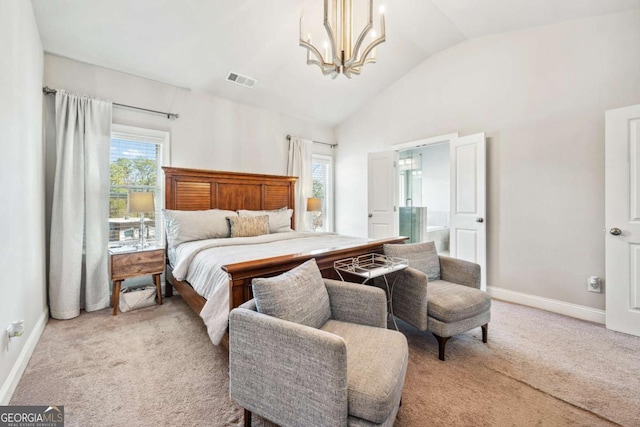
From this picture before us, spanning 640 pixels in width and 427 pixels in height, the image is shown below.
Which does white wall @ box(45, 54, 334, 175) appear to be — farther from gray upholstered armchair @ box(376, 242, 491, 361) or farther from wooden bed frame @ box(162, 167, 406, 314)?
gray upholstered armchair @ box(376, 242, 491, 361)

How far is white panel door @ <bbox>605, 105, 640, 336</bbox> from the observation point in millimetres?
2545

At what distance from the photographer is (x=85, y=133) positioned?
9.89 ft

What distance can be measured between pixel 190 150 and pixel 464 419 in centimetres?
404

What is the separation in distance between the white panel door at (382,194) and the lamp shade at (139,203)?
338 centimetres

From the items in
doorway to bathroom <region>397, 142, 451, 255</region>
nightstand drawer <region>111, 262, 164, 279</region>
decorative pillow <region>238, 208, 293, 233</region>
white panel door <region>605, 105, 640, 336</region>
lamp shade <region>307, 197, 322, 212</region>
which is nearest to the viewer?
white panel door <region>605, 105, 640, 336</region>

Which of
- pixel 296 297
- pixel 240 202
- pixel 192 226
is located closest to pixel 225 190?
pixel 240 202

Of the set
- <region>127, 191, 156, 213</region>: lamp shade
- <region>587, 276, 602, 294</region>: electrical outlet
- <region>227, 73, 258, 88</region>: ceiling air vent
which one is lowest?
<region>587, 276, 602, 294</region>: electrical outlet

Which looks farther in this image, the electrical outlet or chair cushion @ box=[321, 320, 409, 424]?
the electrical outlet

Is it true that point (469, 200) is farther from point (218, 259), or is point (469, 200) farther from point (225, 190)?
point (225, 190)

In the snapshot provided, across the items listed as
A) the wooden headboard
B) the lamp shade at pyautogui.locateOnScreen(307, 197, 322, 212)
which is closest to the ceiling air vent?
the wooden headboard

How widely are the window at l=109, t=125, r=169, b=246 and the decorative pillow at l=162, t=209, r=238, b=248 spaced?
16.6 inches

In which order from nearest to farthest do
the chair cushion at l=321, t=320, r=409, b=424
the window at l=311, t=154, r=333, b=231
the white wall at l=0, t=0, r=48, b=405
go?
the chair cushion at l=321, t=320, r=409, b=424 < the white wall at l=0, t=0, r=48, b=405 < the window at l=311, t=154, r=333, b=231

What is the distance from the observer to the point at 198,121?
3959mm

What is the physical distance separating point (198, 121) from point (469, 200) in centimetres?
389
